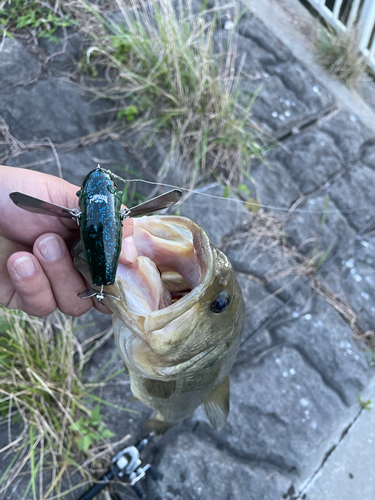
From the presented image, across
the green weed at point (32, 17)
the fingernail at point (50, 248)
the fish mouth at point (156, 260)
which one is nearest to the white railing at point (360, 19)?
the green weed at point (32, 17)

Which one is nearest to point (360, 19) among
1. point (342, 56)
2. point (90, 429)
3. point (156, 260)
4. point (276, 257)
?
point (342, 56)

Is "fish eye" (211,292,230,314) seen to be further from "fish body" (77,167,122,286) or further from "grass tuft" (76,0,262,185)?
"grass tuft" (76,0,262,185)

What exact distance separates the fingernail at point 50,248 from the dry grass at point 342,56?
3643mm

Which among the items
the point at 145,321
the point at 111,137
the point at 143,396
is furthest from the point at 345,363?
the point at 111,137

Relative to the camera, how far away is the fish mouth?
1199mm

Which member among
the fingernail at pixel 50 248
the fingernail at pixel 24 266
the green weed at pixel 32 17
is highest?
the green weed at pixel 32 17

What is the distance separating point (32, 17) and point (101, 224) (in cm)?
307

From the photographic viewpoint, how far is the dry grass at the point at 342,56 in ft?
12.7

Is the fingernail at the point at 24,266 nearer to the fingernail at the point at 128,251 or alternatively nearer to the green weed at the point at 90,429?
the fingernail at the point at 128,251

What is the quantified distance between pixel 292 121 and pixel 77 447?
307 centimetres

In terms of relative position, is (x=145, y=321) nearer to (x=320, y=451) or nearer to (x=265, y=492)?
(x=265, y=492)

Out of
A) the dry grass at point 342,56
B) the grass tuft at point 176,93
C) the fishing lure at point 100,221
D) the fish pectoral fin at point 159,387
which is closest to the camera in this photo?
the fishing lure at point 100,221

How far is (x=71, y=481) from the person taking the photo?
218cm

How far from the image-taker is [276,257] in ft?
9.83
